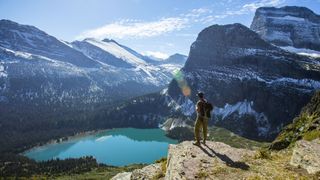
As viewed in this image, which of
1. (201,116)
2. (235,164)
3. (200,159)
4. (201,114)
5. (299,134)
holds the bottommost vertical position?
(299,134)

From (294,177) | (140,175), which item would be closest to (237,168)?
(294,177)

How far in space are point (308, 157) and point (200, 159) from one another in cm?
832

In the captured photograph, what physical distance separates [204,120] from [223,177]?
10.6 metres

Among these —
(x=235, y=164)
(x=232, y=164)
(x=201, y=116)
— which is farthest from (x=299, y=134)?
(x=232, y=164)

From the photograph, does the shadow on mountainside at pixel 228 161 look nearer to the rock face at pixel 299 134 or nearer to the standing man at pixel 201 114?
the standing man at pixel 201 114

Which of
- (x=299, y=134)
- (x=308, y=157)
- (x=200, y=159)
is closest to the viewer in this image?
(x=308, y=157)

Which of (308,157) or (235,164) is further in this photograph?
(235,164)

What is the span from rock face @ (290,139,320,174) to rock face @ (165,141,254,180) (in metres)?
4.04

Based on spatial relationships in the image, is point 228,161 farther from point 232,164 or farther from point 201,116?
point 201,116

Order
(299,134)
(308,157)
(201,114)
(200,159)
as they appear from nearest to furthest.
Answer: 1. (308,157)
2. (200,159)
3. (201,114)
4. (299,134)

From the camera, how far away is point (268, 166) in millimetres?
28953

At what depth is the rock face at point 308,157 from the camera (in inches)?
1055

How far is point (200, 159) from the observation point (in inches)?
1178

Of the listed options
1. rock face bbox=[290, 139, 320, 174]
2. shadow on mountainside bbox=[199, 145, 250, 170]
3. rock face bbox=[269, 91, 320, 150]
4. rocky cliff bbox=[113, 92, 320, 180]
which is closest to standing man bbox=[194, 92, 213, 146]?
rocky cliff bbox=[113, 92, 320, 180]
